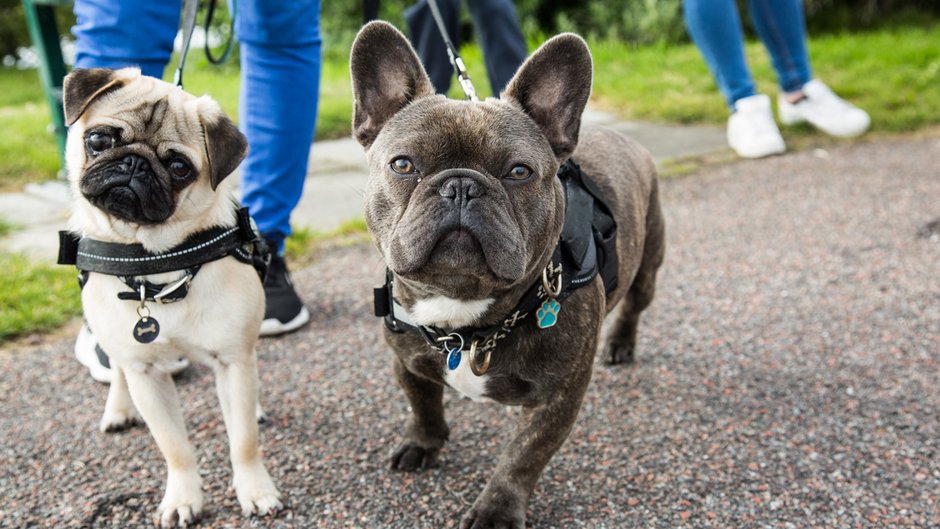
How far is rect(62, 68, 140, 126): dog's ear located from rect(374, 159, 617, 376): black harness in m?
1.03

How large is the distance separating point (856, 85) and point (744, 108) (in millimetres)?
2493

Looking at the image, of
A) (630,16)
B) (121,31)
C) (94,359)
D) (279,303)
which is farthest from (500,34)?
(630,16)

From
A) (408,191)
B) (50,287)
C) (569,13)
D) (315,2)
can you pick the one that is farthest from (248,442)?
(569,13)

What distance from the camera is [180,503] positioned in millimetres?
2650

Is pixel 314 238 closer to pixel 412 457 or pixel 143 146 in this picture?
pixel 412 457

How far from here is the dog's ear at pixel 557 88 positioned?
8.45 ft

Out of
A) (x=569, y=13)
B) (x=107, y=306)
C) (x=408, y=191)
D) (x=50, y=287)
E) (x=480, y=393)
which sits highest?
(x=408, y=191)

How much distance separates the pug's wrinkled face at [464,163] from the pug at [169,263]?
50cm

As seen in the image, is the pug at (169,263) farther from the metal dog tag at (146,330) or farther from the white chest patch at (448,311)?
the white chest patch at (448,311)

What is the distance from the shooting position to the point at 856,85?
8.87 meters

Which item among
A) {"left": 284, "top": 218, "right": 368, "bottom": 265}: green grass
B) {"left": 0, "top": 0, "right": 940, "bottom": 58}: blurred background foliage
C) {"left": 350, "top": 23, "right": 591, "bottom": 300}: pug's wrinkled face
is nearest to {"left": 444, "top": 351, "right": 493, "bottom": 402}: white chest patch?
{"left": 350, "top": 23, "right": 591, "bottom": 300}: pug's wrinkled face

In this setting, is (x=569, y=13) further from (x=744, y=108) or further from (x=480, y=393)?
(x=480, y=393)

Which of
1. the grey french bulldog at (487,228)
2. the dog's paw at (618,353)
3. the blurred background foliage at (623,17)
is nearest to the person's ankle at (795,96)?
the blurred background foliage at (623,17)

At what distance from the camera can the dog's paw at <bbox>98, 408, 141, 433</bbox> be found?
10.5 feet
